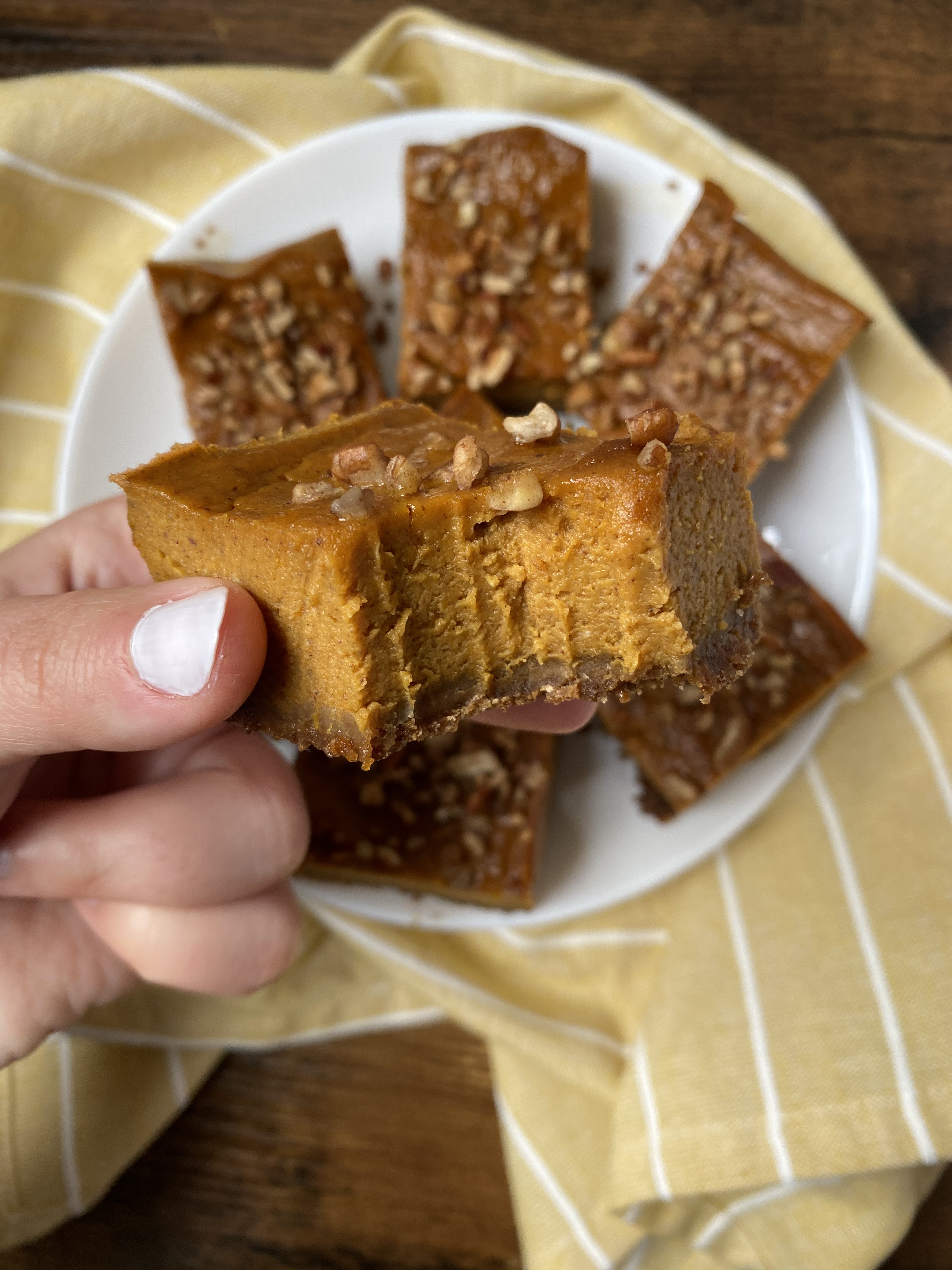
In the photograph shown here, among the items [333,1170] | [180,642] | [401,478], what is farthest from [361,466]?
[333,1170]


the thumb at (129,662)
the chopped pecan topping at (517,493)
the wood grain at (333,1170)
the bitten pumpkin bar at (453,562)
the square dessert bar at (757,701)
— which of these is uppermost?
the chopped pecan topping at (517,493)

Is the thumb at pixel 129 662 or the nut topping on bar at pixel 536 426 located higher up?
the nut topping on bar at pixel 536 426

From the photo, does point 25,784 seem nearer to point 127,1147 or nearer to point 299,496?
point 127,1147

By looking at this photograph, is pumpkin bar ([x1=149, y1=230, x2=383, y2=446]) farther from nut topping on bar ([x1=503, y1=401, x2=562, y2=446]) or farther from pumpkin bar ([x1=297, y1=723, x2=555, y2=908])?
nut topping on bar ([x1=503, y1=401, x2=562, y2=446])

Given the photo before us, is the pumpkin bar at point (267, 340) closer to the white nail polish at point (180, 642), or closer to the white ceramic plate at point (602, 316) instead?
the white ceramic plate at point (602, 316)

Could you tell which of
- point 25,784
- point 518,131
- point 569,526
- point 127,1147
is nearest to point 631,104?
point 518,131


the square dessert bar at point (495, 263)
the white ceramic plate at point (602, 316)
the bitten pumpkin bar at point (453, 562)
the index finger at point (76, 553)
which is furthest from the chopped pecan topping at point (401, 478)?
the white ceramic plate at point (602, 316)
